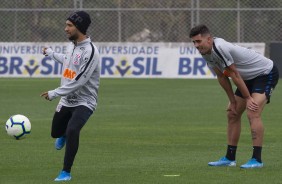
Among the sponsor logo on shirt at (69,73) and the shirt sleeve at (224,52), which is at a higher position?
the shirt sleeve at (224,52)

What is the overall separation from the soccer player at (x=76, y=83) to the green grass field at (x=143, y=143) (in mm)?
470

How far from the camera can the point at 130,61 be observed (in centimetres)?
3056

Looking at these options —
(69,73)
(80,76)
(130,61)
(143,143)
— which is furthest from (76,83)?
(130,61)

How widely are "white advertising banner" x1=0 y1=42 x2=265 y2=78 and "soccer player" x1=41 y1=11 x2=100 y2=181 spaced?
64.2ft

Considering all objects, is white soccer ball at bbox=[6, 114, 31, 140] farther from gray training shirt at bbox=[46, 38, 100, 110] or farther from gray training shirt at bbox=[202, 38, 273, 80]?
gray training shirt at bbox=[202, 38, 273, 80]

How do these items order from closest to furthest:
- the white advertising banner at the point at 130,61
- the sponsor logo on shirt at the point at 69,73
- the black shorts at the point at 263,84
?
the sponsor logo on shirt at the point at 69,73, the black shorts at the point at 263,84, the white advertising banner at the point at 130,61

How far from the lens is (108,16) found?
33125 millimetres

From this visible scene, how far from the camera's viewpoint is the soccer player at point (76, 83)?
1024cm

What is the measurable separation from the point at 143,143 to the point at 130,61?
16499 mm

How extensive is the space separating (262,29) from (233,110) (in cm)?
2137

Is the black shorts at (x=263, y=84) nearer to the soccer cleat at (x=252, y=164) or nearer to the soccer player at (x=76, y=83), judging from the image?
the soccer cleat at (x=252, y=164)

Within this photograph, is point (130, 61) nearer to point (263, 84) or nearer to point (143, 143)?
point (143, 143)

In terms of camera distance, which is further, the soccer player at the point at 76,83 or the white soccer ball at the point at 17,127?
the white soccer ball at the point at 17,127

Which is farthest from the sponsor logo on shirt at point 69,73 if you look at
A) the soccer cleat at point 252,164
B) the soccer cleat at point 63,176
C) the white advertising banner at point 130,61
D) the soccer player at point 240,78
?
the white advertising banner at point 130,61
